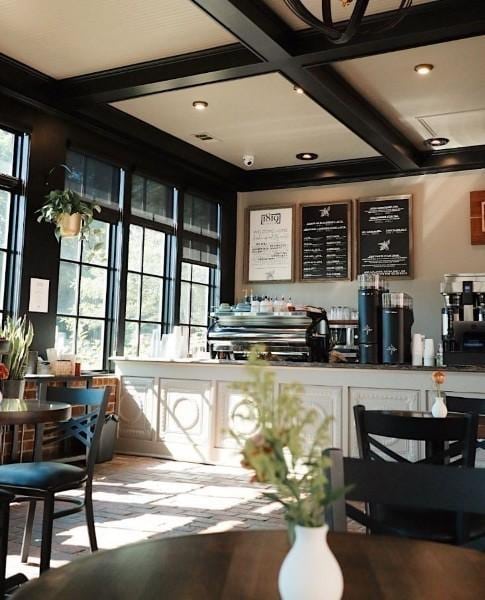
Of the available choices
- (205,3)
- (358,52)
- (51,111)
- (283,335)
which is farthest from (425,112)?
(51,111)

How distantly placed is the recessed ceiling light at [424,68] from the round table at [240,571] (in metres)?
4.46

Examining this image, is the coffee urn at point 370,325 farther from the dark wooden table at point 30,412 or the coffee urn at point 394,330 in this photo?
the dark wooden table at point 30,412

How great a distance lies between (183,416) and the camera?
5891mm

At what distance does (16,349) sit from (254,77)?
2.82m

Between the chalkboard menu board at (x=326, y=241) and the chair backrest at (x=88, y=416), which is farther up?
the chalkboard menu board at (x=326, y=241)

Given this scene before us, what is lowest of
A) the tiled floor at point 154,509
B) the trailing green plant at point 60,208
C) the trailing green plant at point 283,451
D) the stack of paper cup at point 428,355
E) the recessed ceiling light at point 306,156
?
the tiled floor at point 154,509

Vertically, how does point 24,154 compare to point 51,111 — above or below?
below

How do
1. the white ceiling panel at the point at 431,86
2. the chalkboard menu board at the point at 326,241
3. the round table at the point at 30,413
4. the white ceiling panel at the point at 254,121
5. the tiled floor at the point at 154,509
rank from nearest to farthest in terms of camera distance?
the round table at the point at 30,413 < the tiled floor at the point at 154,509 < the white ceiling panel at the point at 431,86 < the white ceiling panel at the point at 254,121 < the chalkboard menu board at the point at 326,241

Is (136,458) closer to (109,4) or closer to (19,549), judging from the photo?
(19,549)

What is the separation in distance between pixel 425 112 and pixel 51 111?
3.39 m

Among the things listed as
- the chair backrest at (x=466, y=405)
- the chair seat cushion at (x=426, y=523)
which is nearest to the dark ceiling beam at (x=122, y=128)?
the chair backrest at (x=466, y=405)

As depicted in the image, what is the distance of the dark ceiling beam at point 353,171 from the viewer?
7004mm

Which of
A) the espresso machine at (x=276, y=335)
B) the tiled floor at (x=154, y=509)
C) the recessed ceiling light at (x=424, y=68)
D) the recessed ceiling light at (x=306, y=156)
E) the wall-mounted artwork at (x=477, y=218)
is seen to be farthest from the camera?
the recessed ceiling light at (x=306, y=156)

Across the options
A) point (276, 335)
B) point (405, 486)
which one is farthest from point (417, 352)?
point (405, 486)
